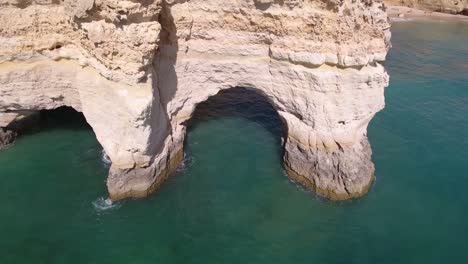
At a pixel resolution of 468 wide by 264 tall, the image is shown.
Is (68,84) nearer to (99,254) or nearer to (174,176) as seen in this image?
(174,176)

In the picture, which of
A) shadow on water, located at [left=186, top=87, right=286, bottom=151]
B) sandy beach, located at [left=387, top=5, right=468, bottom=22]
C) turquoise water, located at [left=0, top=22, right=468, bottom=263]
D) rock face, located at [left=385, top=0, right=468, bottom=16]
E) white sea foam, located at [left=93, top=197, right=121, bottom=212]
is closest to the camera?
turquoise water, located at [left=0, top=22, right=468, bottom=263]

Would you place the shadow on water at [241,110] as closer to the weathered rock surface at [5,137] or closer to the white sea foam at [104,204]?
the white sea foam at [104,204]

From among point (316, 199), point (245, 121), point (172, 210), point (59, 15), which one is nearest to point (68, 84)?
point (59, 15)

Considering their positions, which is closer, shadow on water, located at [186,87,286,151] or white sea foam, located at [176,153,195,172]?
white sea foam, located at [176,153,195,172]

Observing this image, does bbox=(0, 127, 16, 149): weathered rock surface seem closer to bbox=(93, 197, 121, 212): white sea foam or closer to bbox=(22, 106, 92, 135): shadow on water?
bbox=(22, 106, 92, 135): shadow on water

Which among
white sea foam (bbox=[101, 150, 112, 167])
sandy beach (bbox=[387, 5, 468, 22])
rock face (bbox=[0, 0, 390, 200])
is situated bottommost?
white sea foam (bbox=[101, 150, 112, 167])

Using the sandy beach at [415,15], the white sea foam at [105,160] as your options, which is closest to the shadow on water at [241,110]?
the white sea foam at [105,160]

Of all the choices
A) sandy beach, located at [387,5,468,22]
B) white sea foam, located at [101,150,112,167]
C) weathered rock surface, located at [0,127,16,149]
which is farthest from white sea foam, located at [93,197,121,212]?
sandy beach, located at [387,5,468,22]
